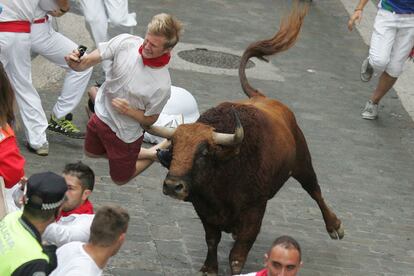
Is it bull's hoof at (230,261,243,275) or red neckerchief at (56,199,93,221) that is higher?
red neckerchief at (56,199,93,221)

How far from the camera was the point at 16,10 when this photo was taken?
9.07 metres

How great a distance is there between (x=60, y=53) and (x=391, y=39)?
424cm

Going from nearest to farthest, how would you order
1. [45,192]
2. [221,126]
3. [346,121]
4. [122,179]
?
[45,192], [221,126], [122,179], [346,121]

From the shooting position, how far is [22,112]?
31.6ft

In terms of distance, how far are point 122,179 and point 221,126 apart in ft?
4.47

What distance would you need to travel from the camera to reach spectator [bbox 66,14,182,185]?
7379 millimetres

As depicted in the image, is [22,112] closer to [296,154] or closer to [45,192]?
[296,154]

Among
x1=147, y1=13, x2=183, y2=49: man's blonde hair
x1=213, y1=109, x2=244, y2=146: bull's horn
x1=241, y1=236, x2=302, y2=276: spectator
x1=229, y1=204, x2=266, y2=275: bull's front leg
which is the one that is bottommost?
x1=229, y1=204, x2=266, y2=275: bull's front leg

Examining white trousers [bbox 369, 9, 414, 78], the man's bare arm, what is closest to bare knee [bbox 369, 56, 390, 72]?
white trousers [bbox 369, 9, 414, 78]

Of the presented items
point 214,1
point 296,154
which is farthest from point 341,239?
point 214,1

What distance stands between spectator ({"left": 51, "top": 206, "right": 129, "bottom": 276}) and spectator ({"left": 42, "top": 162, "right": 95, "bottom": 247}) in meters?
0.73

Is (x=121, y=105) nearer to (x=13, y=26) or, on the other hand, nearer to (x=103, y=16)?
(x=13, y=26)

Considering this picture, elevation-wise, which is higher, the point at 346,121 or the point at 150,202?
the point at 150,202

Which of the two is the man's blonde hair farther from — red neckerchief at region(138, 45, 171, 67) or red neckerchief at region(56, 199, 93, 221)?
red neckerchief at region(56, 199, 93, 221)
